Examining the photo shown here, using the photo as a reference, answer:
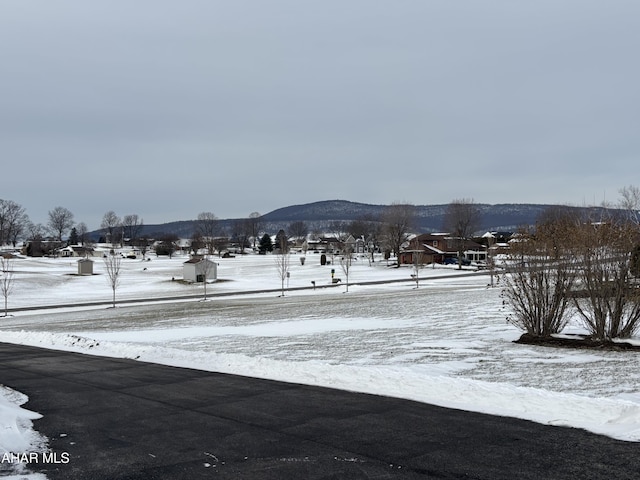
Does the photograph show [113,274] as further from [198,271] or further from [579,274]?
[579,274]

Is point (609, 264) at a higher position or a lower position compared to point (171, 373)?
higher

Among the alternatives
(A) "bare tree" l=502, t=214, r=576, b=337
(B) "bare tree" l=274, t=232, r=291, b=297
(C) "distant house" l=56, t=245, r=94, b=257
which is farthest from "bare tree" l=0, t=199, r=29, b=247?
(A) "bare tree" l=502, t=214, r=576, b=337

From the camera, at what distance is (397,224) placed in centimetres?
11488

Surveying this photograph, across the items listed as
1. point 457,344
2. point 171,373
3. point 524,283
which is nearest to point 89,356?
point 171,373

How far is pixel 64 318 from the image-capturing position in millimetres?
38531

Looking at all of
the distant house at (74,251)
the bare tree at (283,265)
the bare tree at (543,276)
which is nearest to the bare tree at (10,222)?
the distant house at (74,251)

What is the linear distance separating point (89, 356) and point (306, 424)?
1194 cm

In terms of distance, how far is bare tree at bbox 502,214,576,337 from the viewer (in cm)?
1645

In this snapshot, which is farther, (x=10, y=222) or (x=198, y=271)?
(x=10, y=222)

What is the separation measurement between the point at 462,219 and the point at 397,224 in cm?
1241

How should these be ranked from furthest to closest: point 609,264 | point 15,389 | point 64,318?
point 64,318, point 609,264, point 15,389

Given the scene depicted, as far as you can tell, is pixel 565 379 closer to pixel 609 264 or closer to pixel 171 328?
pixel 609 264

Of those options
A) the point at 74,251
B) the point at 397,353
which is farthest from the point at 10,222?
the point at 397,353

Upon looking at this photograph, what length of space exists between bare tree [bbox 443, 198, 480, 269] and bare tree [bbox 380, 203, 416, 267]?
284 inches
